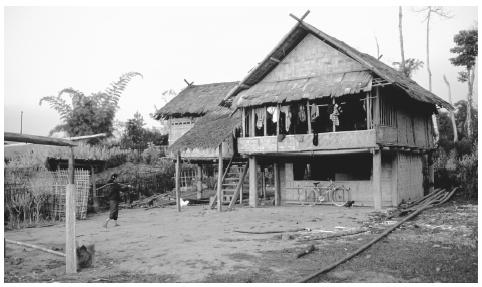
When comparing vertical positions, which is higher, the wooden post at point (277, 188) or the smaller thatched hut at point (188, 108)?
the smaller thatched hut at point (188, 108)

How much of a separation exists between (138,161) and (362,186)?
1370 cm

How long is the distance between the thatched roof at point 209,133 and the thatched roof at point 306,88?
1.05 metres

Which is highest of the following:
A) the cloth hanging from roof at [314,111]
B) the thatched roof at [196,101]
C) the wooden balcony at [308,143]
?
the thatched roof at [196,101]

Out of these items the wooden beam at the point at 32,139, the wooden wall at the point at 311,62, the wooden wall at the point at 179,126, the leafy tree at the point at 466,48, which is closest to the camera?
the wooden beam at the point at 32,139

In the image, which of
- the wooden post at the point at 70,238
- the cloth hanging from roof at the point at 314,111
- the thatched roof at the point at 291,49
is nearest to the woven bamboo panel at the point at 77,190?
the thatched roof at the point at 291,49

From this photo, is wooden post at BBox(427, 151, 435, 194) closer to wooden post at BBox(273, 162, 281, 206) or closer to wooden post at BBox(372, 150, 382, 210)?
wooden post at BBox(372, 150, 382, 210)

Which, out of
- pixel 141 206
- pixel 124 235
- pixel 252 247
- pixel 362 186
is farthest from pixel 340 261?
pixel 141 206

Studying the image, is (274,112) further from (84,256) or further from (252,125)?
(84,256)

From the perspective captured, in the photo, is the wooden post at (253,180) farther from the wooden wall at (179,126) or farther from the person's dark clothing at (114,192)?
the wooden wall at (179,126)

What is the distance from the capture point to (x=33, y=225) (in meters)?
13.6

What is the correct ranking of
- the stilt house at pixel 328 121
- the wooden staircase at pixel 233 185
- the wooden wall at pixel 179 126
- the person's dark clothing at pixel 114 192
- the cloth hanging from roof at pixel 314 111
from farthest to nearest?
the wooden wall at pixel 179 126, the wooden staircase at pixel 233 185, the cloth hanging from roof at pixel 314 111, the stilt house at pixel 328 121, the person's dark clothing at pixel 114 192

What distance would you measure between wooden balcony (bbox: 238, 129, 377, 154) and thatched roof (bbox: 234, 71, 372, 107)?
1376mm

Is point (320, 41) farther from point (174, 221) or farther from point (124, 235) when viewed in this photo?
point (124, 235)

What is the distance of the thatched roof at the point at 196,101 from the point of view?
22.8 metres
